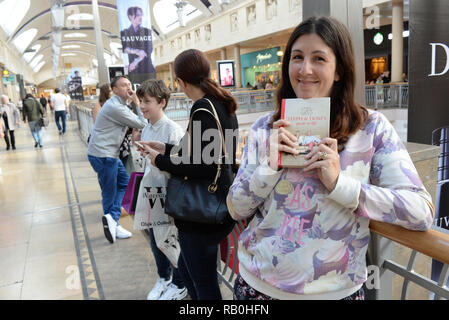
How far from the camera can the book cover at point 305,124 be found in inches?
→ 42.5

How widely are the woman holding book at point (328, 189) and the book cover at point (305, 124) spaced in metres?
0.03

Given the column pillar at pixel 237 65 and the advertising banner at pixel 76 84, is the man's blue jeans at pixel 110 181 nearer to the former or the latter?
the advertising banner at pixel 76 84

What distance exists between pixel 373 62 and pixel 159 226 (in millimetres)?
24147

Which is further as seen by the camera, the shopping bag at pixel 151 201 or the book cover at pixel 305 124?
the shopping bag at pixel 151 201

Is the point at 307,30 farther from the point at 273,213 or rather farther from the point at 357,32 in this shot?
the point at 357,32

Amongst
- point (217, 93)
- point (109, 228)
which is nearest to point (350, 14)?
point (217, 93)

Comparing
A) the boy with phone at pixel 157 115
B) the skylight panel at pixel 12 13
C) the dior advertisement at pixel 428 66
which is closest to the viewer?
the boy with phone at pixel 157 115

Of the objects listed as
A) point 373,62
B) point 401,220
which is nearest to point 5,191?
point 401,220

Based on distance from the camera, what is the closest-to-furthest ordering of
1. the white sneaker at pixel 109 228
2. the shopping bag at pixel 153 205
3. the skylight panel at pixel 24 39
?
the shopping bag at pixel 153 205
the white sneaker at pixel 109 228
the skylight panel at pixel 24 39

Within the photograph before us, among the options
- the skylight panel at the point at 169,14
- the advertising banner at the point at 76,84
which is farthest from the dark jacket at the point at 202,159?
the skylight panel at the point at 169,14

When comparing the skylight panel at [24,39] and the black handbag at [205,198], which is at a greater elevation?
the skylight panel at [24,39]

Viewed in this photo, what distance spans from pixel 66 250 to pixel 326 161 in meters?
3.97

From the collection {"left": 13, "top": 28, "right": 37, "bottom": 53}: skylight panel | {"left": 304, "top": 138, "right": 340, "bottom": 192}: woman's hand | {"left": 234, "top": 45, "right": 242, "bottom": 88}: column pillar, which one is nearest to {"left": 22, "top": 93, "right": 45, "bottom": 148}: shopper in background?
{"left": 304, "top": 138, "right": 340, "bottom": 192}: woman's hand

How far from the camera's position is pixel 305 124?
1.10m
